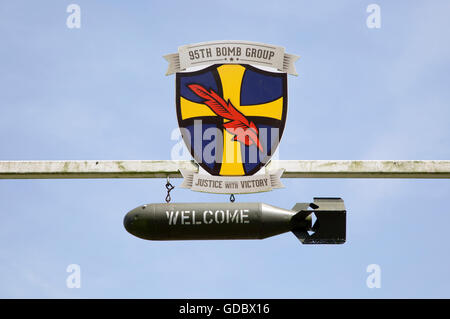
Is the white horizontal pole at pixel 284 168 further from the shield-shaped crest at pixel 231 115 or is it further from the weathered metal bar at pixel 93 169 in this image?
the shield-shaped crest at pixel 231 115

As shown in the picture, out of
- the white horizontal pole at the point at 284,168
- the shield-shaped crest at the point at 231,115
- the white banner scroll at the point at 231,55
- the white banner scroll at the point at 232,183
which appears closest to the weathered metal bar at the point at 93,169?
the white horizontal pole at the point at 284,168

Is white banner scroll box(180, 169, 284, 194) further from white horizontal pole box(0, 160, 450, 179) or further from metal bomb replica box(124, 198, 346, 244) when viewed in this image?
metal bomb replica box(124, 198, 346, 244)

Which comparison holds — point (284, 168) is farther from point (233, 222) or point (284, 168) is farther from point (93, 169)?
point (93, 169)

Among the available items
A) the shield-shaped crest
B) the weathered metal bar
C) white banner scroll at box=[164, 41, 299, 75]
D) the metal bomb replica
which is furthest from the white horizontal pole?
white banner scroll at box=[164, 41, 299, 75]

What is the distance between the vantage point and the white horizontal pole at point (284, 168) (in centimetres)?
608

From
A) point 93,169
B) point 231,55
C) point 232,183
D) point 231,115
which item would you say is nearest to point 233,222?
point 232,183

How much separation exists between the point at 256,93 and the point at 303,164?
33.3 inches

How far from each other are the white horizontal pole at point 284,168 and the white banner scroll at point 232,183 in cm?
8

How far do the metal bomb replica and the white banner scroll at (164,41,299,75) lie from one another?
4.97ft

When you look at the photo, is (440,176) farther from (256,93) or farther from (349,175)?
(256,93)
